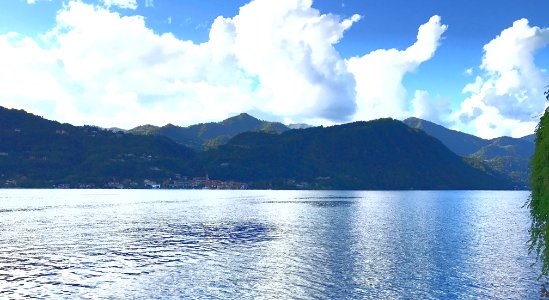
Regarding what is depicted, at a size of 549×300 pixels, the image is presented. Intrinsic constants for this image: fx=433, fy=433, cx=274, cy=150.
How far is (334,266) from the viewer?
7394 centimetres

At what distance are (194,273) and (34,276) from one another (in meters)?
23.4

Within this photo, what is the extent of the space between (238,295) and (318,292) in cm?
1052

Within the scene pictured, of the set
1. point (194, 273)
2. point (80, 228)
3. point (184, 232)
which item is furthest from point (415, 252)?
point (80, 228)

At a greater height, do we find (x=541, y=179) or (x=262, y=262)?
(x=541, y=179)

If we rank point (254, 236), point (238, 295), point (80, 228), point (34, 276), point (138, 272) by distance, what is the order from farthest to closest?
point (80, 228)
point (254, 236)
point (138, 272)
point (34, 276)
point (238, 295)

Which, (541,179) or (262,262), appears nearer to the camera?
(541,179)

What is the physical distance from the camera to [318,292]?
57125mm

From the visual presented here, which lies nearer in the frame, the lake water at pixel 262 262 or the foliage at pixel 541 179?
the foliage at pixel 541 179

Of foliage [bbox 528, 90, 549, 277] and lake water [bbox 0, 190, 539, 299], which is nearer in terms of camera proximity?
foliage [bbox 528, 90, 549, 277]

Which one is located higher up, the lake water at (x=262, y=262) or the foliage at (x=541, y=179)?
the foliage at (x=541, y=179)

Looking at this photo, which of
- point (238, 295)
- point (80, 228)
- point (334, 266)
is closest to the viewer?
point (238, 295)

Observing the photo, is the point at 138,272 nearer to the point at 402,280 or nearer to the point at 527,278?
the point at 402,280

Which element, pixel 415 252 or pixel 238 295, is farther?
pixel 415 252

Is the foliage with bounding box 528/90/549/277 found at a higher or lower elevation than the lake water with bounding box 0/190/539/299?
higher
